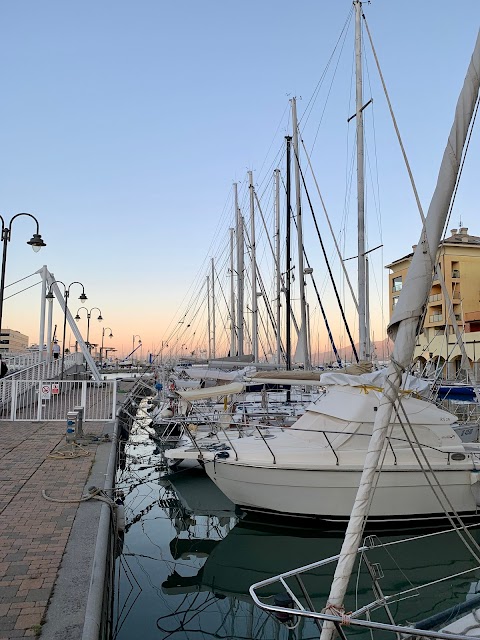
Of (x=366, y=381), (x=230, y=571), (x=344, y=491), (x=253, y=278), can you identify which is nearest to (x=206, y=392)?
(x=366, y=381)

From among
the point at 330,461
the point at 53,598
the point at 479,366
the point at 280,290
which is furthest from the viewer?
the point at 479,366

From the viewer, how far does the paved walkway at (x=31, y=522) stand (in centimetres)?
477

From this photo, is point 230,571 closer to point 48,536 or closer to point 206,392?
point 48,536

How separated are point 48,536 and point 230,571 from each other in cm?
354

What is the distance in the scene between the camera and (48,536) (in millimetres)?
6598

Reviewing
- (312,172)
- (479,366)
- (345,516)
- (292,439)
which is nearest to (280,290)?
(312,172)

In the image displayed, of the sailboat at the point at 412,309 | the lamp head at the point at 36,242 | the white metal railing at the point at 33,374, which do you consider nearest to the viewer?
the sailboat at the point at 412,309

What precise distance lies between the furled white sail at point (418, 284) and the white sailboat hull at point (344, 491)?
21.5 ft

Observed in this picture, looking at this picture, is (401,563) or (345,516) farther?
(345,516)

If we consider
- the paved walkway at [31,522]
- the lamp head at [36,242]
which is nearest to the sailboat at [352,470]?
the paved walkway at [31,522]

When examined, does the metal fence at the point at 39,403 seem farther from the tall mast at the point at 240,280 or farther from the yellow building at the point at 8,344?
the tall mast at the point at 240,280

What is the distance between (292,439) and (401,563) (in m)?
3.27

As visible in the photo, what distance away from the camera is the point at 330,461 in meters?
9.81

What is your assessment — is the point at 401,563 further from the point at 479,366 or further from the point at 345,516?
the point at 479,366
